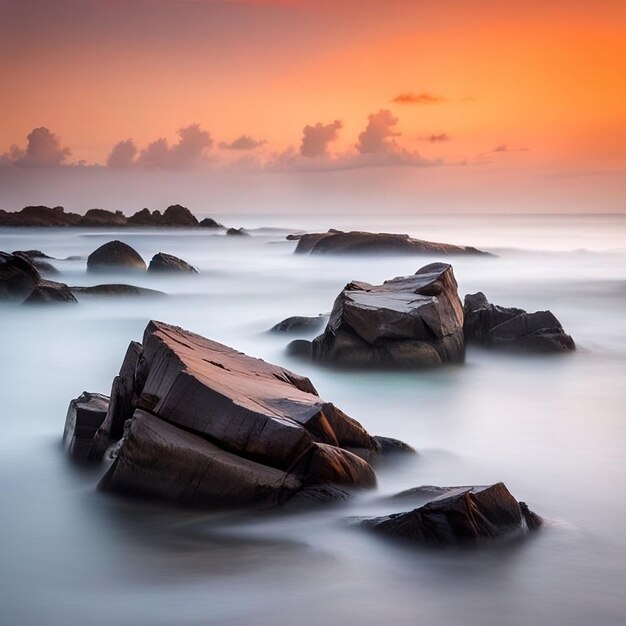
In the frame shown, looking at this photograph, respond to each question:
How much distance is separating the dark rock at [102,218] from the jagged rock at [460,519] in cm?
7017

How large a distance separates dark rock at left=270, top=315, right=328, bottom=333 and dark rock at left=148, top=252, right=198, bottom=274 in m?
11.5

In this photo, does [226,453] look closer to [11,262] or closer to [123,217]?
[11,262]

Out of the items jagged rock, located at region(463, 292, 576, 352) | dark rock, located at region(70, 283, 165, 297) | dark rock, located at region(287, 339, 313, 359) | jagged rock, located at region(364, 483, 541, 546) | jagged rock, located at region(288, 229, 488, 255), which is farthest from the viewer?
jagged rock, located at region(288, 229, 488, 255)

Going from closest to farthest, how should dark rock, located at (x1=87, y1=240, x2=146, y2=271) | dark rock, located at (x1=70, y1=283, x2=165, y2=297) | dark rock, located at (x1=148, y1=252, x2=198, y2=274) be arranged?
1. dark rock, located at (x1=70, y1=283, x2=165, y2=297)
2. dark rock, located at (x1=148, y1=252, x2=198, y2=274)
3. dark rock, located at (x1=87, y1=240, x2=146, y2=271)

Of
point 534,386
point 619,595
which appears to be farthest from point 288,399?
point 534,386

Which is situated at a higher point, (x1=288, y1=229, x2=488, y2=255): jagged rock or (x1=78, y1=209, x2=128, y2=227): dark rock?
(x1=288, y1=229, x2=488, y2=255): jagged rock

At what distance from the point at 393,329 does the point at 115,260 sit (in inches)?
666

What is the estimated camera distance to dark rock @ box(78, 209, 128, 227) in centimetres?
7400

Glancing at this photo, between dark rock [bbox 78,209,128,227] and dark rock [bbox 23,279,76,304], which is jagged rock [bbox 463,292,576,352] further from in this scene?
dark rock [bbox 78,209,128,227]

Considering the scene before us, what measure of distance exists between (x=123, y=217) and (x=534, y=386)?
69.9 m

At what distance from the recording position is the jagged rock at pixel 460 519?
538 centimetres

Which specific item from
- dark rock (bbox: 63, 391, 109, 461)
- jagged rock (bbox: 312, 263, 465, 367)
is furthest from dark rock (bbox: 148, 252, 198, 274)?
dark rock (bbox: 63, 391, 109, 461)

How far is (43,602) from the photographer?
16.5 ft

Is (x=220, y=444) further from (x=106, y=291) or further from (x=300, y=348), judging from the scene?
(x=106, y=291)
